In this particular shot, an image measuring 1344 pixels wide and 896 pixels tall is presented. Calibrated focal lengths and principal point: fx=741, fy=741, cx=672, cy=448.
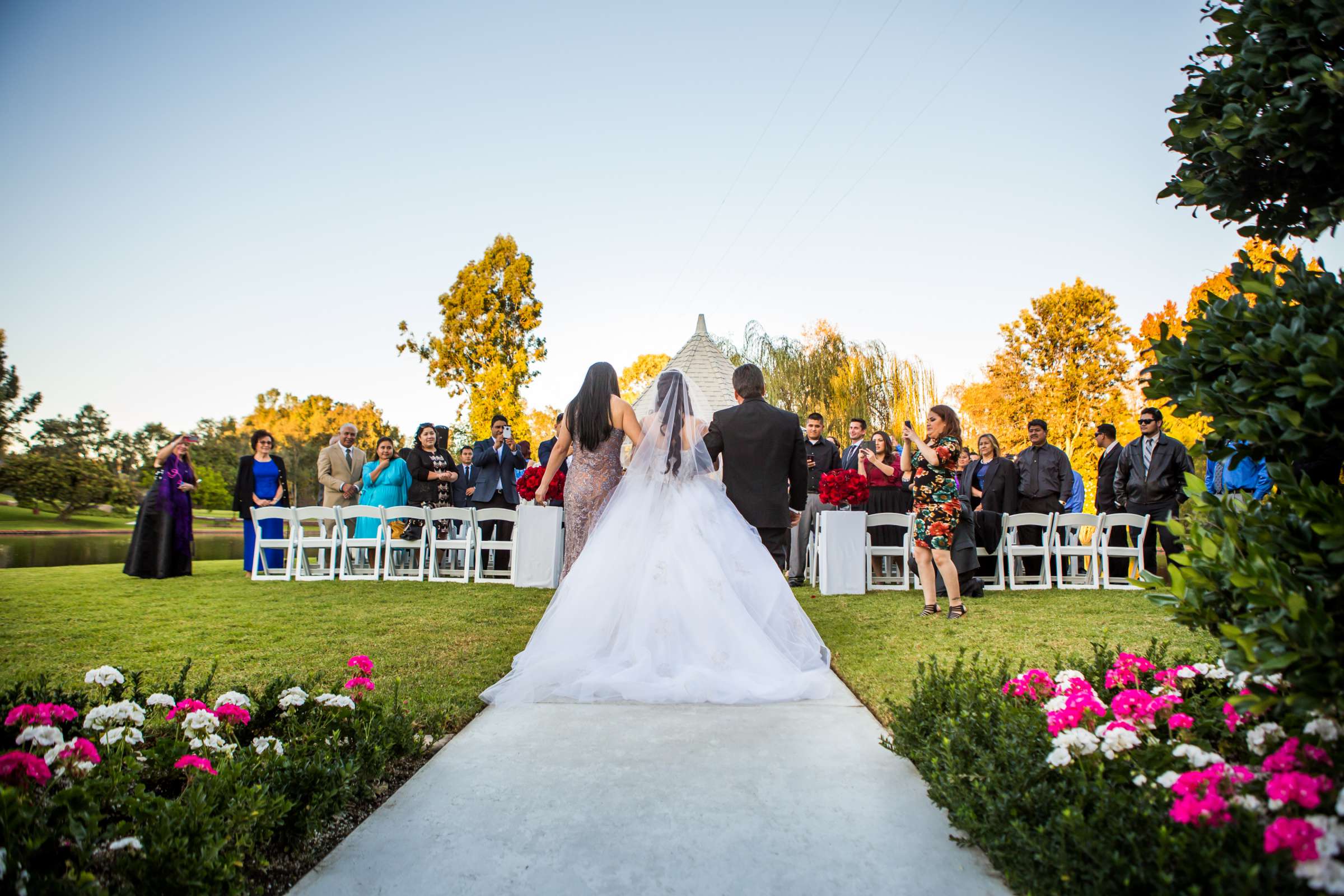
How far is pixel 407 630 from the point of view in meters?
6.88

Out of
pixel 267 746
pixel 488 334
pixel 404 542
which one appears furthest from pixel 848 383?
pixel 267 746

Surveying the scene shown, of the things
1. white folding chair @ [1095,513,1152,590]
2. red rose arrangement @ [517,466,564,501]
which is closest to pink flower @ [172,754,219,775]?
red rose arrangement @ [517,466,564,501]

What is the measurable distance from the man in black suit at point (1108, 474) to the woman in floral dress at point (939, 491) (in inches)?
205

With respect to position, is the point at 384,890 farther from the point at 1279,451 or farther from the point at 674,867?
the point at 1279,451

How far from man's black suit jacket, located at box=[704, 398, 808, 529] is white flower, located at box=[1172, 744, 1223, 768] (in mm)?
4696

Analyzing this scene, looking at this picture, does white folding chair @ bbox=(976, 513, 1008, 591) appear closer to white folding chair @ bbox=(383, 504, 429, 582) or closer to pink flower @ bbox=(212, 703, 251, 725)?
white folding chair @ bbox=(383, 504, 429, 582)

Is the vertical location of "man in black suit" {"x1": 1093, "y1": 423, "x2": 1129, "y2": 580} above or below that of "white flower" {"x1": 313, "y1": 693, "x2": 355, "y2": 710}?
above

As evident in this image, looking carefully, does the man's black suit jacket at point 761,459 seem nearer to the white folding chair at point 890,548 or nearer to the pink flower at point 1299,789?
the white folding chair at point 890,548

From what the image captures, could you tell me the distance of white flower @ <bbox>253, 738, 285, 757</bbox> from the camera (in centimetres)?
282

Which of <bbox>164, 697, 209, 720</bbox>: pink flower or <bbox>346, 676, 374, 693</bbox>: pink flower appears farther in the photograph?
<bbox>346, 676, 374, 693</bbox>: pink flower

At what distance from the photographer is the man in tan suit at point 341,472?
13.1 m

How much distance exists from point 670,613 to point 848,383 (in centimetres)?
2625

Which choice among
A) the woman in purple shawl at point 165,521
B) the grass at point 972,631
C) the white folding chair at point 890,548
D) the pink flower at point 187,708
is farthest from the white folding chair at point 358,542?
the pink flower at point 187,708

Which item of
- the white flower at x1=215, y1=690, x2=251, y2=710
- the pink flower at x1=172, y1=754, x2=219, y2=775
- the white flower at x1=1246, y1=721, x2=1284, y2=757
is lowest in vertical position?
the pink flower at x1=172, y1=754, x2=219, y2=775
